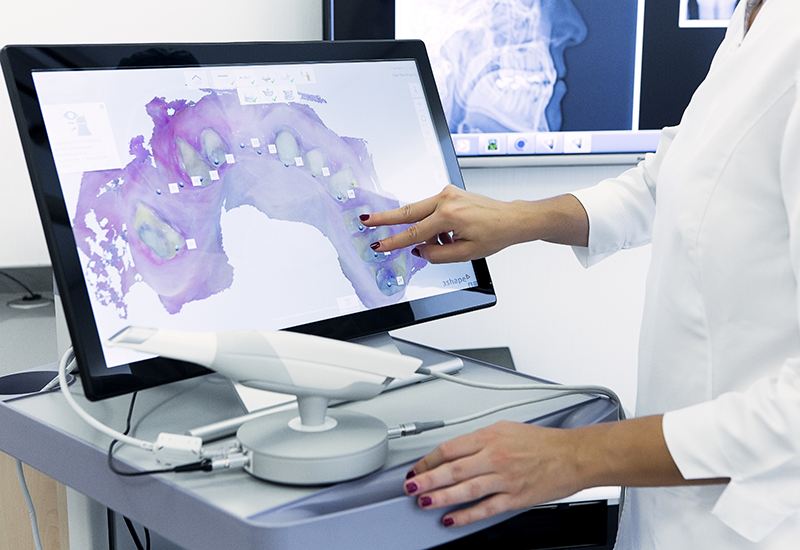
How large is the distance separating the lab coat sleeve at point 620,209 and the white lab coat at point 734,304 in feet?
0.56

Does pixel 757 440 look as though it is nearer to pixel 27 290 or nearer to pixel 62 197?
pixel 62 197

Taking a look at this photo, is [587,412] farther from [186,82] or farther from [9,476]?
[9,476]

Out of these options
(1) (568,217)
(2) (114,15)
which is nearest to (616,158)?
(1) (568,217)

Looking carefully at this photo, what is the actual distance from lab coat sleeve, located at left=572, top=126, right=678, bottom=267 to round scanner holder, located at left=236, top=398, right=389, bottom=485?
0.42 meters

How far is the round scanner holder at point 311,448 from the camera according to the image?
1.98 ft

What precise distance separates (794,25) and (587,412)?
41 centimetres

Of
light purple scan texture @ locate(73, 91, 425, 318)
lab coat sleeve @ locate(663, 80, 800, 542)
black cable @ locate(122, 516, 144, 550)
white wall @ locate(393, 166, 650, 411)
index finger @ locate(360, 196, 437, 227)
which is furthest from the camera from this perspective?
white wall @ locate(393, 166, 650, 411)

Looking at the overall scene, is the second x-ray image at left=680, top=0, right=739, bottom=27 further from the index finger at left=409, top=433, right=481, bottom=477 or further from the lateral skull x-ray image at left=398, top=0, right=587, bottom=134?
the index finger at left=409, top=433, right=481, bottom=477

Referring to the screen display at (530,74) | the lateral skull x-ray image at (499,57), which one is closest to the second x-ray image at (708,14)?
the screen display at (530,74)

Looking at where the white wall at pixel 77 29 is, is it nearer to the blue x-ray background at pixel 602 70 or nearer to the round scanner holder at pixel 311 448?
the blue x-ray background at pixel 602 70

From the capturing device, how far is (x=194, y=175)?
0.73 m

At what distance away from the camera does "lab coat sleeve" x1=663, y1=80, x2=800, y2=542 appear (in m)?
0.58

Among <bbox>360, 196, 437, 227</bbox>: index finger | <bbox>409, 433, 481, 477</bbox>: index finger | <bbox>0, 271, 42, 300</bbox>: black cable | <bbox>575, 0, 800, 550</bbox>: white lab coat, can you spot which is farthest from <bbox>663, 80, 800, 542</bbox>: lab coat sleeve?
<bbox>0, 271, 42, 300</bbox>: black cable

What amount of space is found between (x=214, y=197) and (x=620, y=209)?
492mm
